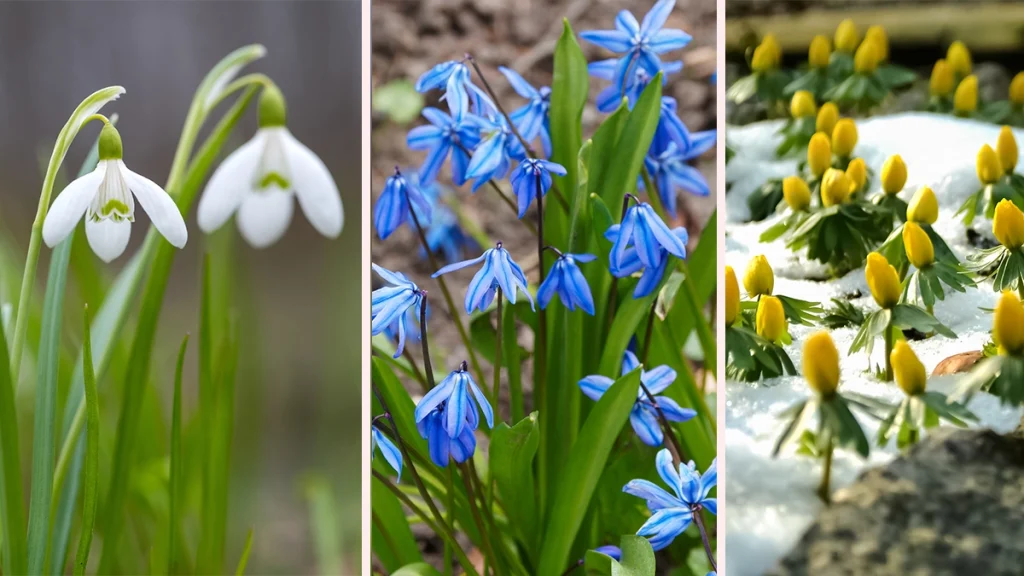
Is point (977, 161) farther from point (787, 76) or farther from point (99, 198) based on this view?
point (99, 198)

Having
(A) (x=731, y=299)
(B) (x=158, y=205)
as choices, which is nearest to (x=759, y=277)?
(A) (x=731, y=299)

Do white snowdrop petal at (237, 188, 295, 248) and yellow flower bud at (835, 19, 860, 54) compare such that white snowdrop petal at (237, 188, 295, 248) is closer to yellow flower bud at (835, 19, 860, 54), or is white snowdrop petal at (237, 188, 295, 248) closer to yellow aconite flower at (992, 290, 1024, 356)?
yellow flower bud at (835, 19, 860, 54)

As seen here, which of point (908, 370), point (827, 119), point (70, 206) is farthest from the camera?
point (827, 119)

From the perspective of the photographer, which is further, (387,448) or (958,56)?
(958,56)

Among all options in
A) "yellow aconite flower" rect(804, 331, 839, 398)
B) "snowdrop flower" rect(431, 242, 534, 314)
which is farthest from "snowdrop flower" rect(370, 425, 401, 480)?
"yellow aconite flower" rect(804, 331, 839, 398)

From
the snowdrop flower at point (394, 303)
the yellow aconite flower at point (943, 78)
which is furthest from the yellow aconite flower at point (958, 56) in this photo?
the snowdrop flower at point (394, 303)

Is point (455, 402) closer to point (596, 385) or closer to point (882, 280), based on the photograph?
→ point (596, 385)

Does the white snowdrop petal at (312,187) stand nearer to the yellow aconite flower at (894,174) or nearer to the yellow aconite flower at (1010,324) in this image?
the yellow aconite flower at (894,174)
